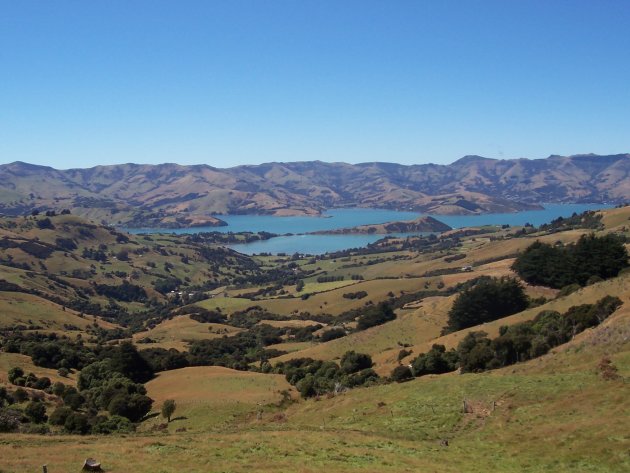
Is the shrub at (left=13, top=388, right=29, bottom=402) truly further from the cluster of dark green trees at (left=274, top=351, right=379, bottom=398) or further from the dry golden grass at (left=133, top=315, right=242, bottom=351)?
the dry golden grass at (left=133, top=315, right=242, bottom=351)

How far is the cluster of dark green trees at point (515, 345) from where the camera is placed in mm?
47656

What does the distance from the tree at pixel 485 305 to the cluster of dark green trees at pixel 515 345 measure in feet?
73.1

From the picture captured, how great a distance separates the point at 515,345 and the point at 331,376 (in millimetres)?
21551

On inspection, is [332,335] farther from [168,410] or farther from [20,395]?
[20,395]

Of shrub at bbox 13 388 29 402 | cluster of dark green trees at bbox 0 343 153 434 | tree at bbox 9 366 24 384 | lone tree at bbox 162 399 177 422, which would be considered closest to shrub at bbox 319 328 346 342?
cluster of dark green trees at bbox 0 343 153 434

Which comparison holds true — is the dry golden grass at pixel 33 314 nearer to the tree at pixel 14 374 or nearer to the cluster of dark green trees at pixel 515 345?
the tree at pixel 14 374

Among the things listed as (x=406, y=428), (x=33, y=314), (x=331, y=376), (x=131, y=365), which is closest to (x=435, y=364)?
(x=331, y=376)

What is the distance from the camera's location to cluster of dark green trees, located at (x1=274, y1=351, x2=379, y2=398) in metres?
52.6

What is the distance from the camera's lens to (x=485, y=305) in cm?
8219

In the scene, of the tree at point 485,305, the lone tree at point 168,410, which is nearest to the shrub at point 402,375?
the lone tree at point 168,410

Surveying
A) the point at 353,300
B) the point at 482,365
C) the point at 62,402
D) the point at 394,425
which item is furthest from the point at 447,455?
the point at 353,300

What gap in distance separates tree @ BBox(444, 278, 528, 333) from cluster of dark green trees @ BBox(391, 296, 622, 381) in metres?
22.3

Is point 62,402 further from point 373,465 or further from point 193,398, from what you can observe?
point 373,465

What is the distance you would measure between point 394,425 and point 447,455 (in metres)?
7.46
